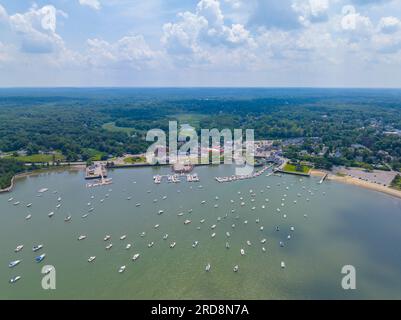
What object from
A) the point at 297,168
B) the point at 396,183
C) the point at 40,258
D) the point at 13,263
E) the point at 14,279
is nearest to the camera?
the point at 14,279

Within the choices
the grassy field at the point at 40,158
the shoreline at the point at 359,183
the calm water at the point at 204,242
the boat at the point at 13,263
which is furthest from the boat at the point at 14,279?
the shoreline at the point at 359,183

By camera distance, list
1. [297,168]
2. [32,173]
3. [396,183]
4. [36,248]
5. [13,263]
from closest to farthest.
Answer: [13,263] < [36,248] < [396,183] < [32,173] < [297,168]

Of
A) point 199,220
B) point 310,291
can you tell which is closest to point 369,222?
point 310,291

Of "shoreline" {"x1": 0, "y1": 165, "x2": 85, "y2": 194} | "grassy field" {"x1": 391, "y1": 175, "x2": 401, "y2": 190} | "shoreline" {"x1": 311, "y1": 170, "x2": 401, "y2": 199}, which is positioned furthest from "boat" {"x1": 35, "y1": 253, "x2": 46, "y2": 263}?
"grassy field" {"x1": 391, "y1": 175, "x2": 401, "y2": 190}

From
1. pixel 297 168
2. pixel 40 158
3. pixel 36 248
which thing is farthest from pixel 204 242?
pixel 40 158

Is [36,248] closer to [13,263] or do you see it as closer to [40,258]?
[40,258]

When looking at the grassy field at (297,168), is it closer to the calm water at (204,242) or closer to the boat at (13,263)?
the calm water at (204,242)

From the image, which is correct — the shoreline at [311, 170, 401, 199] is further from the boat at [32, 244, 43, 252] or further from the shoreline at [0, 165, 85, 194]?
A: the boat at [32, 244, 43, 252]
